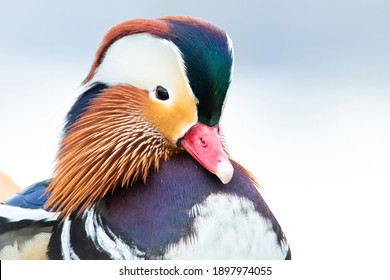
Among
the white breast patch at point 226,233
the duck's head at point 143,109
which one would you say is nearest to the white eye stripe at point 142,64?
the duck's head at point 143,109

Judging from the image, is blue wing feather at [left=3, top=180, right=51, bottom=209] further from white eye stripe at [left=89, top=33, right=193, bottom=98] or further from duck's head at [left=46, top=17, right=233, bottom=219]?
white eye stripe at [left=89, top=33, right=193, bottom=98]

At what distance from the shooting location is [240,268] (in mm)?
1100

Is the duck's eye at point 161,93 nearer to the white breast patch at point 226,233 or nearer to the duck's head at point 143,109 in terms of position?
the duck's head at point 143,109

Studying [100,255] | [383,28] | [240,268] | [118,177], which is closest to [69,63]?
[118,177]

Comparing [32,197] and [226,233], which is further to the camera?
[32,197]

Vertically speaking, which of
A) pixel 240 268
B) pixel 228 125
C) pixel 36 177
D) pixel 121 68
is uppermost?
pixel 121 68

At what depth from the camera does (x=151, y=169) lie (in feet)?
3.54

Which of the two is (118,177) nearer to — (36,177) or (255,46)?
(36,177)

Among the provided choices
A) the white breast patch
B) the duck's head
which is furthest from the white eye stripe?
the white breast patch

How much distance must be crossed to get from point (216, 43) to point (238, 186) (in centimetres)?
24

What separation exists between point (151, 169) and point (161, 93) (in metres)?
0.13

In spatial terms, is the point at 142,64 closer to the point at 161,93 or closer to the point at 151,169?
the point at 161,93

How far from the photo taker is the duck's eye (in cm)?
103

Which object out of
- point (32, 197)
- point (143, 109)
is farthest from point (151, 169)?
point (32, 197)
